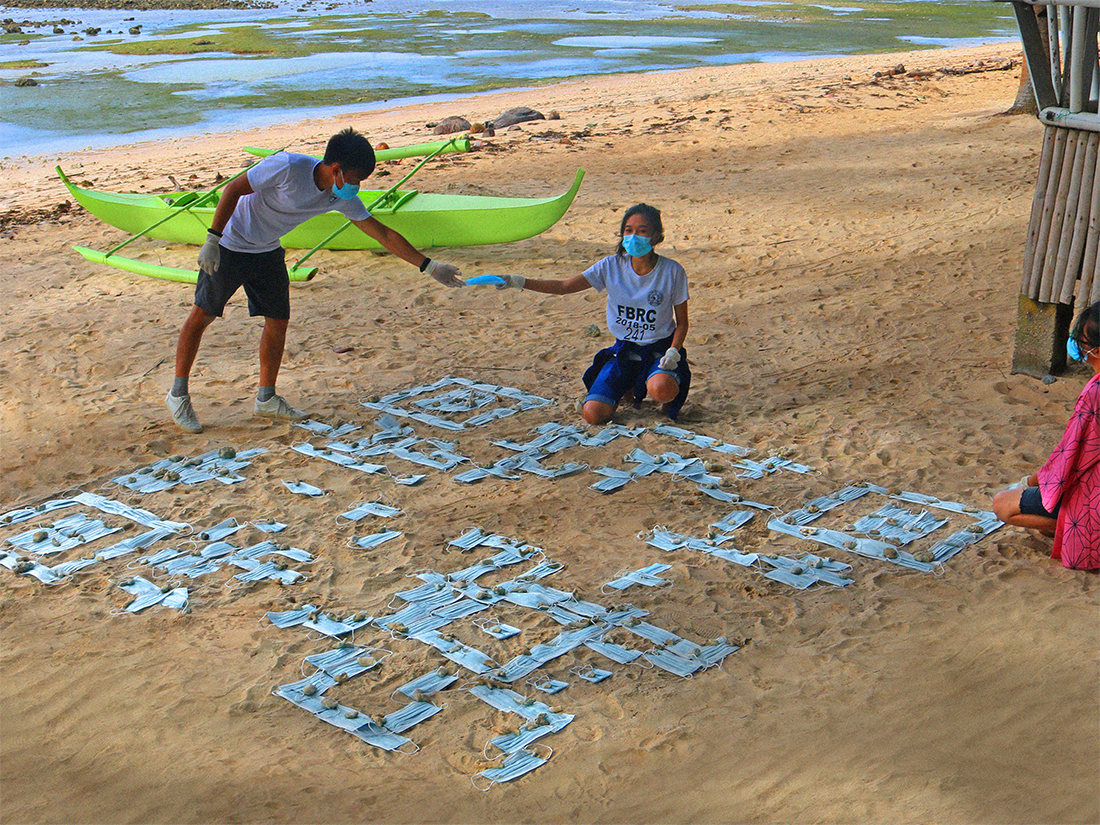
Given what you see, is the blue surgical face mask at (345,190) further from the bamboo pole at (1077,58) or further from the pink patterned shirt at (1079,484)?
the bamboo pole at (1077,58)

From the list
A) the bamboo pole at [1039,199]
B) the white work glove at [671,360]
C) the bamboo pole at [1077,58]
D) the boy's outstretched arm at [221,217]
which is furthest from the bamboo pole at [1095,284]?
the boy's outstretched arm at [221,217]

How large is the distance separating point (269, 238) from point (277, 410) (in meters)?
0.93

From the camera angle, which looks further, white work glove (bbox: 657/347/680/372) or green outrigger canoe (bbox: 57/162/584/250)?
green outrigger canoe (bbox: 57/162/584/250)

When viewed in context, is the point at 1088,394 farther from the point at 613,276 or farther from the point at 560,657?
the point at 613,276

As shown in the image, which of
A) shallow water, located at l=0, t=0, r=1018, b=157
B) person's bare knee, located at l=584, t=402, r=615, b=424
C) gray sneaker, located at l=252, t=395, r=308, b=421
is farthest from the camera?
shallow water, located at l=0, t=0, r=1018, b=157

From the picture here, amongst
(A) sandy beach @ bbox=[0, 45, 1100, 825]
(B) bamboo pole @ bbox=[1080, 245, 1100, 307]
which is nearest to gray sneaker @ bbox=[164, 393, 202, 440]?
(A) sandy beach @ bbox=[0, 45, 1100, 825]

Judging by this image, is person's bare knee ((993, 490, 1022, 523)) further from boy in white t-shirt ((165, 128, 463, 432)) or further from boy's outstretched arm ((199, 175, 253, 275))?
boy's outstretched arm ((199, 175, 253, 275))

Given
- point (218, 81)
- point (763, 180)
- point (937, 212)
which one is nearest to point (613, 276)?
point (937, 212)

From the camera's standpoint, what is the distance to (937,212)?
9094 mm

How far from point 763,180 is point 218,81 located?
18.4 meters

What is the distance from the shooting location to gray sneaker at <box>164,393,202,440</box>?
18.0 ft

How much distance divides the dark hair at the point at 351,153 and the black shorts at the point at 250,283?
24.2 inches

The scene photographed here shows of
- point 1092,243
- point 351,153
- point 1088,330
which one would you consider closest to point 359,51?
point 351,153

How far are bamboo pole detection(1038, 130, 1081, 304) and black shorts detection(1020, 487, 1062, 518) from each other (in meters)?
2.20
